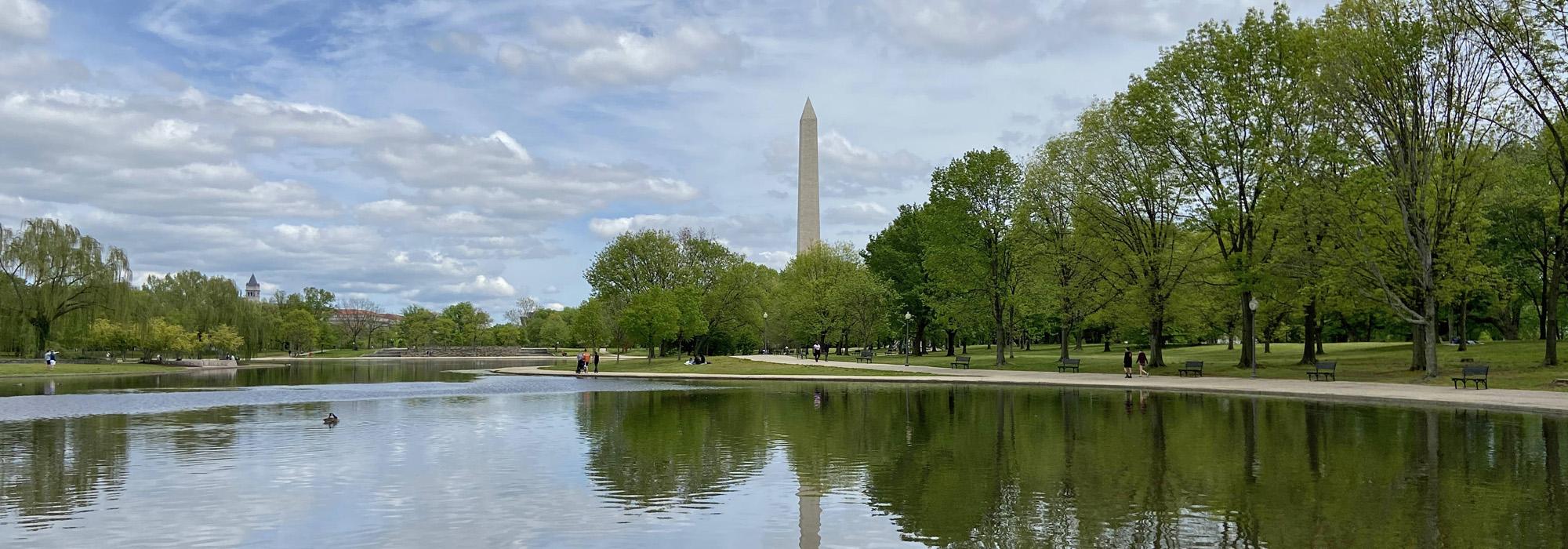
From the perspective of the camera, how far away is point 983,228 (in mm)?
54844

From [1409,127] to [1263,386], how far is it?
12.1 metres

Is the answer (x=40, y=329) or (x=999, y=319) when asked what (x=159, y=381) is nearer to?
(x=40, y=329)

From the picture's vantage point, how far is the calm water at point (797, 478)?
10.5 metres

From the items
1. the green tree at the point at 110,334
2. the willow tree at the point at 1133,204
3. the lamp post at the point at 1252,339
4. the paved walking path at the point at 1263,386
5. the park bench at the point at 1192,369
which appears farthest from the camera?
the green tree at the point at 110,334

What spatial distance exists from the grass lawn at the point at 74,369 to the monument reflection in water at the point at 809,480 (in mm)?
38560

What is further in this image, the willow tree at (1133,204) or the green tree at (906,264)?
the green tree at (906,264)

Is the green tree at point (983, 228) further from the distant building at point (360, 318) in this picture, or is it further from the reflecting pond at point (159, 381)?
the distant building at point (360, 318)

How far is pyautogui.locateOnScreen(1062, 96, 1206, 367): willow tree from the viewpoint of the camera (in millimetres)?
45406

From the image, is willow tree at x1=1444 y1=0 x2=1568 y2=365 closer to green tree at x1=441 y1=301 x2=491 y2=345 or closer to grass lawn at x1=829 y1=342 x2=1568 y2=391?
grass lawn at x1=829 y1=342 x2=1568 y2=391

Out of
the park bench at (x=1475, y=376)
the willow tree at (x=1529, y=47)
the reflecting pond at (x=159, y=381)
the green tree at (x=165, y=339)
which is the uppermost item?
the willow tree at (x=1529, y=47)

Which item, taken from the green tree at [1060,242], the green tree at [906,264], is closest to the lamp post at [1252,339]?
the green tree at [1060,242]

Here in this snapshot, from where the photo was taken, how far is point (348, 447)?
1870cm

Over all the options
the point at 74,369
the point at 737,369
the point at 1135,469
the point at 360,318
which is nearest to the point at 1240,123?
the point at 737,369

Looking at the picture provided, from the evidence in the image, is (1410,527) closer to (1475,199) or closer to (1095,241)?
(1475,199)
